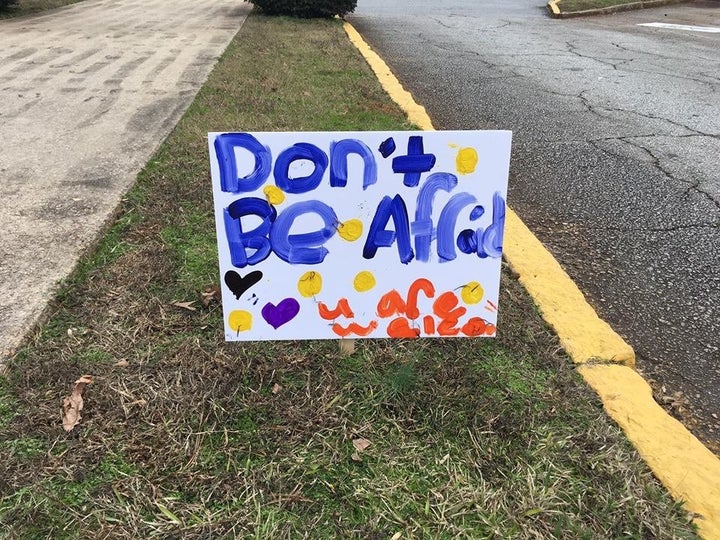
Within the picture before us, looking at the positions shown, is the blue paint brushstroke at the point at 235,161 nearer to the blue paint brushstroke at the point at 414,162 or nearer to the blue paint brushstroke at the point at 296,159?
the blue paint brushstroke at the point at 296,159

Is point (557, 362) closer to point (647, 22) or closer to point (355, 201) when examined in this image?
point (355, 201)

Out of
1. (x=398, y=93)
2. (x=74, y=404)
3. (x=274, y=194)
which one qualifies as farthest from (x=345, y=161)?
(x=398, y=93)

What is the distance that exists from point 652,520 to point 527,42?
10040 mm

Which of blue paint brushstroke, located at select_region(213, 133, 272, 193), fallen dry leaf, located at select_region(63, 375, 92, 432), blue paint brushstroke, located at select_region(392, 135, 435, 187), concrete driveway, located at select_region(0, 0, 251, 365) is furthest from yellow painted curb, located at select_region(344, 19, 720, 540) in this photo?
concrete driveway, located at select_region(0, 0, 251, 365)

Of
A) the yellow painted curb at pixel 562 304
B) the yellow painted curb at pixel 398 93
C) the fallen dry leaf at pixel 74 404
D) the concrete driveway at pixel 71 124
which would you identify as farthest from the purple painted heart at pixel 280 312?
the yellow painted curb at pixel 398 93

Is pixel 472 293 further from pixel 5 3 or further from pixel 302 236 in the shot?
pixel 5 3

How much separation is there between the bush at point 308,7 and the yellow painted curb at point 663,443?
10795 millimetres

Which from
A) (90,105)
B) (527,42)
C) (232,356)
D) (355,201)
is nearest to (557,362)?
(355,201)

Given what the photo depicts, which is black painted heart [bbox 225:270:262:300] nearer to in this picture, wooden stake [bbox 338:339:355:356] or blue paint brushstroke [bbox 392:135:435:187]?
wooden stake [bbox 338:339:355:356]

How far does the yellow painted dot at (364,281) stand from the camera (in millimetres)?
2047

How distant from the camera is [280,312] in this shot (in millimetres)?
2057

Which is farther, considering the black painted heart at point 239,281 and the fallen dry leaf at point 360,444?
the black painted heart at point 239,281

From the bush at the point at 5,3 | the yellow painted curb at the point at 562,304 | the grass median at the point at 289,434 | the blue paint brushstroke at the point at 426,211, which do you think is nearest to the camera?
the grass median at the point at 289,434

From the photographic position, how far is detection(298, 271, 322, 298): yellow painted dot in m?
2.03
